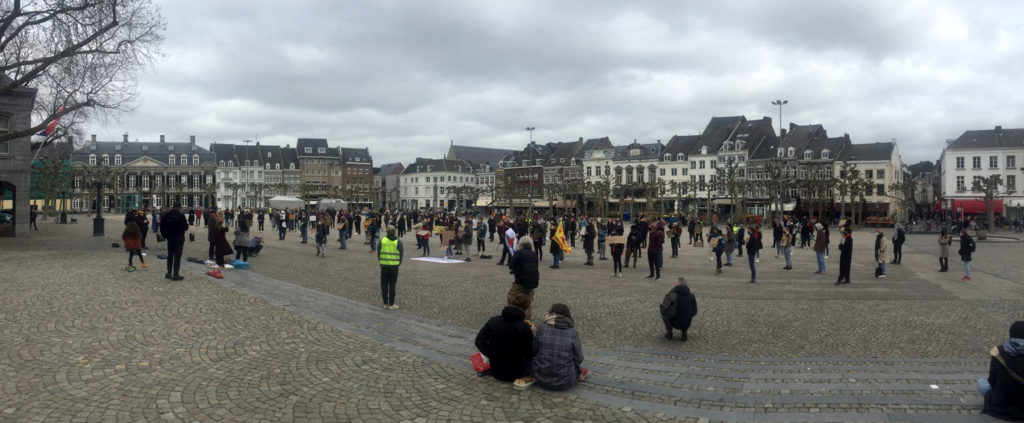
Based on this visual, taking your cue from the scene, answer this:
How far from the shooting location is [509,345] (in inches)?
261

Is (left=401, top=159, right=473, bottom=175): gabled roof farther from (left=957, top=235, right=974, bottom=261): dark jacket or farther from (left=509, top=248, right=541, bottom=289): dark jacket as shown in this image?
(left=509, top=248, right=541, bottom=289): dark jacket

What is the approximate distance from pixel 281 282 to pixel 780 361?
11185mm

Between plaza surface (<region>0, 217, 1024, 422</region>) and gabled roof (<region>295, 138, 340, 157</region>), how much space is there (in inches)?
Result: 4114

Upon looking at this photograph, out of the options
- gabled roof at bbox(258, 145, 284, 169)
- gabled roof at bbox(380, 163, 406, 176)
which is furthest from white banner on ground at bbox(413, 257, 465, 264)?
gabled roof at bbox(380, 163, 406, 176)

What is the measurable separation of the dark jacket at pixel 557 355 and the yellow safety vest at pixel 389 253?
17.0 feet

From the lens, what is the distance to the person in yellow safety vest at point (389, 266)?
11141mm

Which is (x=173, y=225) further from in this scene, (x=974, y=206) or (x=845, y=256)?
(x=974, y=206)

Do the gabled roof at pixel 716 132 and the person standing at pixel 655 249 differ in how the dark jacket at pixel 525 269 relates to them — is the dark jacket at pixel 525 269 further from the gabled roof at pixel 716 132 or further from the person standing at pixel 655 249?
the gabled roof at pixel 716 132

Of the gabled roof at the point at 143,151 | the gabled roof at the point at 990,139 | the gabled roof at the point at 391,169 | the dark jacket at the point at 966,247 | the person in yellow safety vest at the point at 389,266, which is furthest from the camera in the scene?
the gabled roof at the point at 391,169

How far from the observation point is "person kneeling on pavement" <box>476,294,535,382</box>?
6652 mm

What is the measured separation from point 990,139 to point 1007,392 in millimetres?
76971

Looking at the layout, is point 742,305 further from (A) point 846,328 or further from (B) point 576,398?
(B) point 576,398

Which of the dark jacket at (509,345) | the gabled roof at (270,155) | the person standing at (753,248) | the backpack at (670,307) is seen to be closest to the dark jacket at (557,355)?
the dark jacket at (509,345)

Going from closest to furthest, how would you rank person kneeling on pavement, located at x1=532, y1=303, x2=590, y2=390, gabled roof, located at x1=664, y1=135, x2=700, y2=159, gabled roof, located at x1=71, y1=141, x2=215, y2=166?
person kneeling on pavement, located at x1=532, y1=303, x2=590, y2=390 → gabled roof, located at x1=664, y1=135, x2=700, y2=159 → gabled roof, located at x1=71, y1=141, x2=215, y2=166
